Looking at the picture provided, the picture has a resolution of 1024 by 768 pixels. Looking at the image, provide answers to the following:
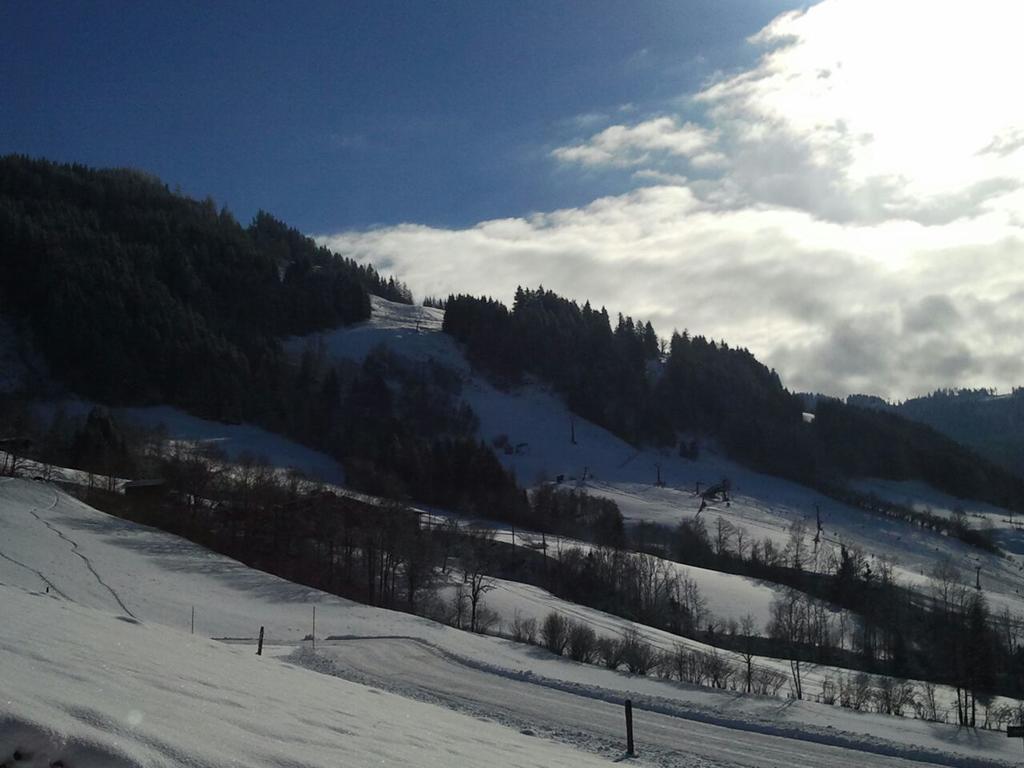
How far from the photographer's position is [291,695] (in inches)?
496

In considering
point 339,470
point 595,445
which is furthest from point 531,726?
point 595,445

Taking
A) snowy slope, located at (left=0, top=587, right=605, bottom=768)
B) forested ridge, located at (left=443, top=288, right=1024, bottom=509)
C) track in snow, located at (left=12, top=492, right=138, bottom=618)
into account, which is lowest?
track in snow, located at (left=12, top=492, right=138, bottom=618)

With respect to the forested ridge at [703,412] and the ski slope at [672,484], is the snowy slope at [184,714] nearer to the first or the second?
the ski slope at [672,484]

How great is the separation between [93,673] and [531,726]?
1225 centimetres

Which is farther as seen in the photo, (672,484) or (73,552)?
(672,484)

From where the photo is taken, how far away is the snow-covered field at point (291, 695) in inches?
266

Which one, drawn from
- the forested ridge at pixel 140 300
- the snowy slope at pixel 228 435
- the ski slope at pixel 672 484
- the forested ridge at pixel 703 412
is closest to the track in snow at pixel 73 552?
the snowy slope at pixel 228 435

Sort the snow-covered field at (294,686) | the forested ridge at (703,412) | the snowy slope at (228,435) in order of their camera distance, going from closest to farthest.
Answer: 1. the snow-covered field at (294,686)
2. the snowy slope at (228,435)
3. the forested ridge at (703,412)

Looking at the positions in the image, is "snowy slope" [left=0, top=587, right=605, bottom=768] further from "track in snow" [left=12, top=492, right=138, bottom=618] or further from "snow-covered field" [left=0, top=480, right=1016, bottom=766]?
"track in snow" [left=12, top=492, right=138, bottom=618]

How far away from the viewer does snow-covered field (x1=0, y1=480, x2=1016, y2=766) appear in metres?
6.76

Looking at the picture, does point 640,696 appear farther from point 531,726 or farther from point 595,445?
point 595,445

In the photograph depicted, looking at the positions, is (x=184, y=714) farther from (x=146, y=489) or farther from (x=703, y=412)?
(x=703, y=412)

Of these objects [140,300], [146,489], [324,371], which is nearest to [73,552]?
[146,489]

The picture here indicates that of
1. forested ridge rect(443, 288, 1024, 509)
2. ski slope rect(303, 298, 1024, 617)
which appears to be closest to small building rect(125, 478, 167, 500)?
ski slope rect(303, 298, 1024, 617)
